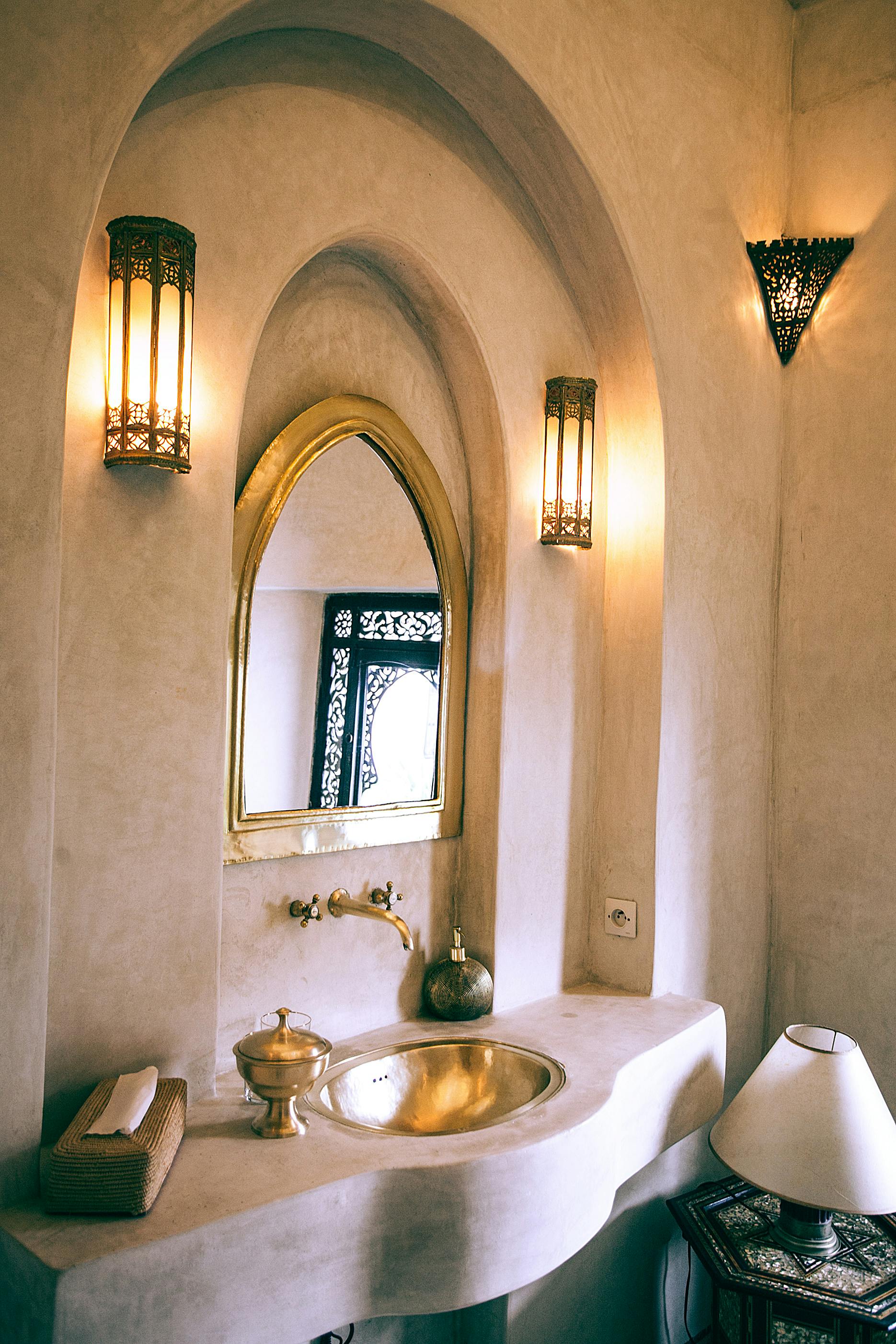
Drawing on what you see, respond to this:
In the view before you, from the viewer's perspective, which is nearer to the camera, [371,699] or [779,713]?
[371,699]

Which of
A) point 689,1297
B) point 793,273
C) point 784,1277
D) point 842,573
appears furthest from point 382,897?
point 793,273

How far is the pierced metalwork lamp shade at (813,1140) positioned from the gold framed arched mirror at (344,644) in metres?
0.94

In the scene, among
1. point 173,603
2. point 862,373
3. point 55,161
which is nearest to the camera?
point 55,161

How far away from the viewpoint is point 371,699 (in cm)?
225

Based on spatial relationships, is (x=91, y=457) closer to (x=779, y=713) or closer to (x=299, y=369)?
(x=299, y=369)

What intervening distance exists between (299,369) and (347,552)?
0.40 m

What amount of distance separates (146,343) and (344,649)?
0.79 meters

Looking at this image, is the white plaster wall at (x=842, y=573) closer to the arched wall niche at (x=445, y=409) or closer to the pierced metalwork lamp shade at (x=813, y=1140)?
the pierced metalwork lamp shade at (x=813, y=1140)

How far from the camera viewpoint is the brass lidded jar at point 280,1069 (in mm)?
1661

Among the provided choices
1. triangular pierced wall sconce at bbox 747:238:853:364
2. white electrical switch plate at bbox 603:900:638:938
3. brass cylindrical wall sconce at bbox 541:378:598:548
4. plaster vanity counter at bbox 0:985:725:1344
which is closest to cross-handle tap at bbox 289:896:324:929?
plaster vanity counter at bbox 0:985:725:1344

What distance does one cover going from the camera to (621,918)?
267 cm

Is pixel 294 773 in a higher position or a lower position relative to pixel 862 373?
lower

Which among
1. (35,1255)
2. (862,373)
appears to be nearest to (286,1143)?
(35,1255)

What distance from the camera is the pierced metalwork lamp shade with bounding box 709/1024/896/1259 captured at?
2107 mm
